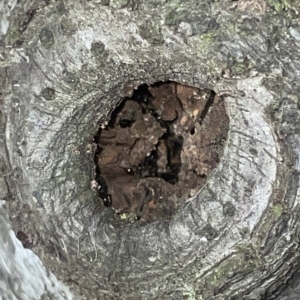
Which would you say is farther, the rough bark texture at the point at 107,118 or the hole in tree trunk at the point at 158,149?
the hole in tree trunk at the point at 158,149

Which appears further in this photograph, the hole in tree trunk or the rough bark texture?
the hole in tree trunk

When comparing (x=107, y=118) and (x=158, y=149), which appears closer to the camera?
(x=107, y=118)

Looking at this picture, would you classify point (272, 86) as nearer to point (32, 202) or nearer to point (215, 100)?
point (215, 100)

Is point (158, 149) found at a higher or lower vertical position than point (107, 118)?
lower

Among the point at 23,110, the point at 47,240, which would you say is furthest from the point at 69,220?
the point at 23,110
